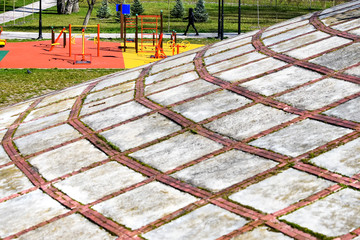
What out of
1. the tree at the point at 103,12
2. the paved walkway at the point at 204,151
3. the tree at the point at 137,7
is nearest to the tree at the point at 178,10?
the tree at the point at 137,7

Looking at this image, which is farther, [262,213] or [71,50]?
[71,50]

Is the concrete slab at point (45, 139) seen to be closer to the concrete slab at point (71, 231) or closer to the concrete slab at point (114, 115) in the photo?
the concrete slab at point (114, 115)

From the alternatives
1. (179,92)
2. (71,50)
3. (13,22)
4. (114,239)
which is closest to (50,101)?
(179,92)

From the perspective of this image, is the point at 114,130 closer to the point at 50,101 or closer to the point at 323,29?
the point at 50,101

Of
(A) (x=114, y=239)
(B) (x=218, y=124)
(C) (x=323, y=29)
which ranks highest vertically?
(C) (x=323, y=29)

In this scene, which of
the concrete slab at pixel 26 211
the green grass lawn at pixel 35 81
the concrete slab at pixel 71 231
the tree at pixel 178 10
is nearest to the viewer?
the concrete slab at pixel 71 231

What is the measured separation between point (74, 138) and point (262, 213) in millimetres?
5442

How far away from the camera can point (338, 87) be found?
42.0ft

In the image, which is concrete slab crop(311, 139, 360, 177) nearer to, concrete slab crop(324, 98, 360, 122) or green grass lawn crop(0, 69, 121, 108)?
concrete slab crop(324, 98, 360, 122)

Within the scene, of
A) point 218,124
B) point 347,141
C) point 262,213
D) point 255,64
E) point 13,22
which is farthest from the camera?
point 13,22

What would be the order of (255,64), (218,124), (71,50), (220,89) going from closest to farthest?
(218,124) < (220,89) < (255,64) < (71,50)

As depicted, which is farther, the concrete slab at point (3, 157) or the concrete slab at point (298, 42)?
the concrete slab at point (298, 42)

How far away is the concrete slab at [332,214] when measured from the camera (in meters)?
8.23

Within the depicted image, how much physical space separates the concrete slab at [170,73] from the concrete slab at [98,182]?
531 cm
